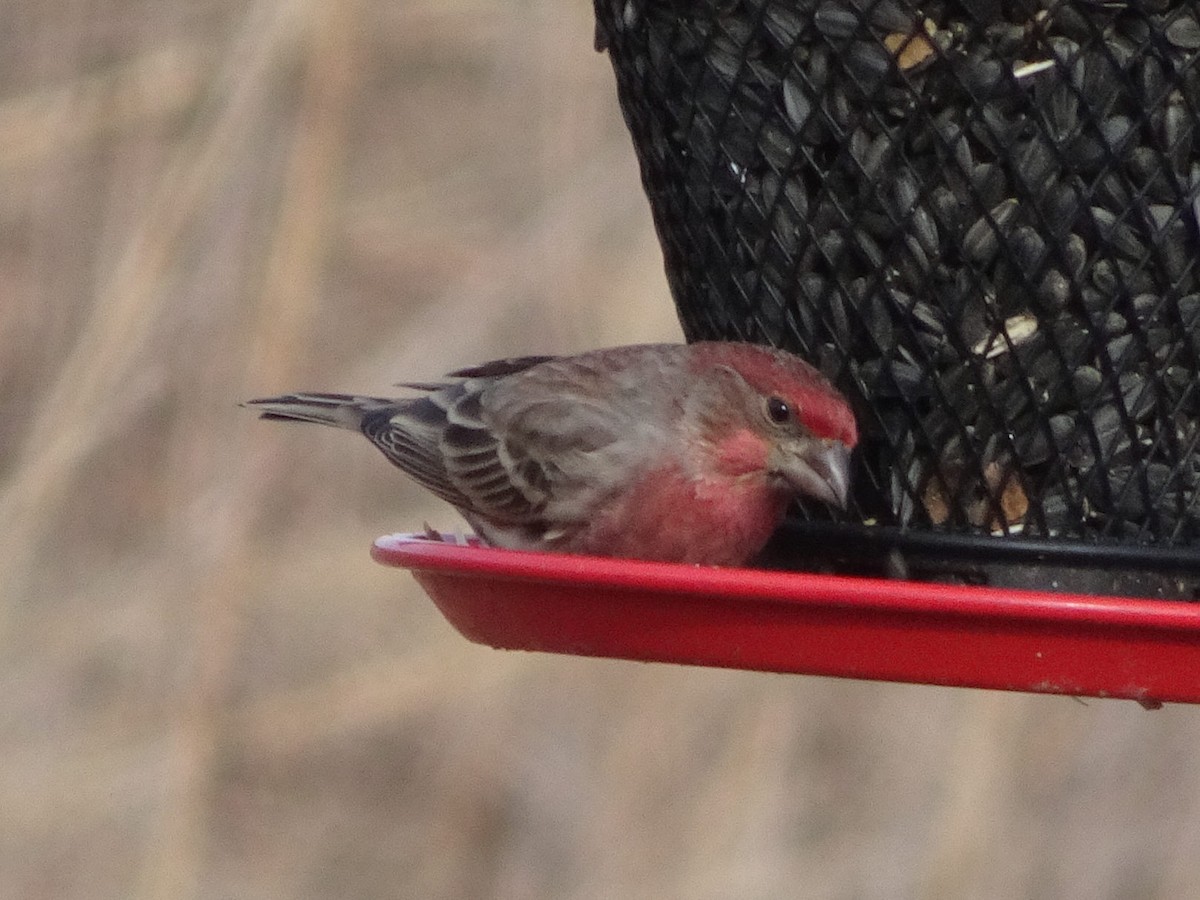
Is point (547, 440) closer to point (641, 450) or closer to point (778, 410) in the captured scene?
point (641, 450)

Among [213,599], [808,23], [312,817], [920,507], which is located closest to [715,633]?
[920,507]

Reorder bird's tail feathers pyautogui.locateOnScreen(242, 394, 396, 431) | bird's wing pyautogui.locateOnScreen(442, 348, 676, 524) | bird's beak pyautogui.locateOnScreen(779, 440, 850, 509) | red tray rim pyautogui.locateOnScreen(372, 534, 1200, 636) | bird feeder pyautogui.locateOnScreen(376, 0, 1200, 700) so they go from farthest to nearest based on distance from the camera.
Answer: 1. bird's tail feathers pyautogui.locateOnScreen(242, 394, 396, 431)
2. bird's wing pyautogui.locateOnScreen(442, 348, 676, 524)
3. bird's beak pyautogui.locateOnScreen(779, 440, 850, 509)
4. bird feeder pyautogui.locateOnScreen(376, 0, 1200, 700)
5. red tray rim pyautogui.locateOnScreen(372, 534, 1200, 636)

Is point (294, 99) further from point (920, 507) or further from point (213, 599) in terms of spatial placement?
point (920, 507)

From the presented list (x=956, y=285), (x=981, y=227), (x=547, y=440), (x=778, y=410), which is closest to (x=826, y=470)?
(x=778, y=410)

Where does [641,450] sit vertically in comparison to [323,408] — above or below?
below

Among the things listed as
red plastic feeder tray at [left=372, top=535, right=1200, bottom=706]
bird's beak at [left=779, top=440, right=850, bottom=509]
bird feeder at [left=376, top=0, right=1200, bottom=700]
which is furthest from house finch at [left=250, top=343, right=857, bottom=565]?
red plastic feeder tray at [left=372, top=535, right=1200, bottom=706]

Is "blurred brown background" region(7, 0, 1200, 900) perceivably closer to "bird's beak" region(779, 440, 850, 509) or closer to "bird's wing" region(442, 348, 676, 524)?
"bird's wing" region(442, 348, 676, 524)
